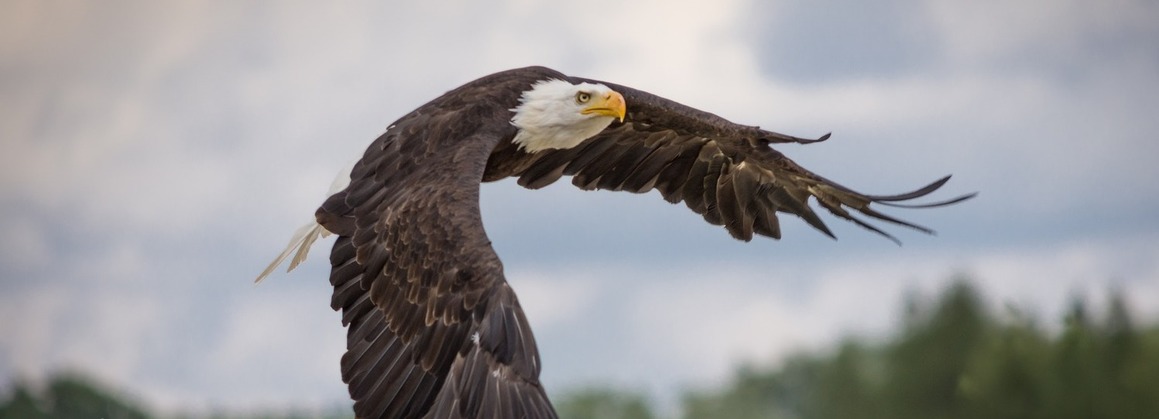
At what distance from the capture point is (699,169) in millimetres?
11000

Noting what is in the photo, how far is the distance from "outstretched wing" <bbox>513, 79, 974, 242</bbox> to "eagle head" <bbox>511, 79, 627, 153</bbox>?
0.51 m

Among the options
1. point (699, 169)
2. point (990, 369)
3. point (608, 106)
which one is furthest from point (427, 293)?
point (990, 369)

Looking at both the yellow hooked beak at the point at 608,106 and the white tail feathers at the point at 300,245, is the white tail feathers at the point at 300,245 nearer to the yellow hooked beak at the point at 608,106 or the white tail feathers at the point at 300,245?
the white tail feathers at the point at 300,245

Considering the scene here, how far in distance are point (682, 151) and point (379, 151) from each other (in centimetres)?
236

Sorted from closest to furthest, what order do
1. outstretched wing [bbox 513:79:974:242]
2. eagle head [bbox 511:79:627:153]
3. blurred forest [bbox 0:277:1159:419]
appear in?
eagle head [bbox 511:79:627:153]
outstretched wing [bbox 513:79:974:242]
blurred forest [bbox 0:277:1159:419]

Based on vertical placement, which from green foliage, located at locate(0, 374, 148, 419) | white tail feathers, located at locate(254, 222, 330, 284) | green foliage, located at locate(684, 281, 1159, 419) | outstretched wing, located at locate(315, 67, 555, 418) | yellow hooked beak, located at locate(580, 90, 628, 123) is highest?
green foliage, located at locate(0, 374, 148, 419)

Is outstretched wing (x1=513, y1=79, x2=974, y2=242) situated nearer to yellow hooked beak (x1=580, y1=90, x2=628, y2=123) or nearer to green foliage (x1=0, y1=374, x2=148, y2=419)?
yellow hooked beak (x1=580, y1=90, x2=628, y2=123)

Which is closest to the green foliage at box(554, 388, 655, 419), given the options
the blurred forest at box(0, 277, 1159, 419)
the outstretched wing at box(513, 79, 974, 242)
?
the blurred forest at box(0, 277, 1159, 419)

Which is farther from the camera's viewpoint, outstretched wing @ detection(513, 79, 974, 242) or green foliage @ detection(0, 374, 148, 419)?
green foliage @ detection(0, 374, 148, 419)

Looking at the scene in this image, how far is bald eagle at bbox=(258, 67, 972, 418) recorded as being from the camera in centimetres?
802

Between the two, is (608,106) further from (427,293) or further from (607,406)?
(607,406)

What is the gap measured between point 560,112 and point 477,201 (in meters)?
1.39

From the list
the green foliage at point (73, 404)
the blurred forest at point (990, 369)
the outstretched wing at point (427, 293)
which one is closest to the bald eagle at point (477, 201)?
the outstretched wing at point (427, 293)

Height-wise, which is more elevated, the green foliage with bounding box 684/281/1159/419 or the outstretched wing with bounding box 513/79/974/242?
the green foliage with bounding box 684/281/1159/419
